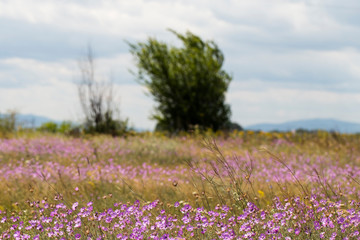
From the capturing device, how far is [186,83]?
16047mm

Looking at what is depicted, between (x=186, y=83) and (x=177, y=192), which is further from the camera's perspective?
(x=186, y=83)

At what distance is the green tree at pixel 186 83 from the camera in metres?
16.1

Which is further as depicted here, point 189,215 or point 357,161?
point 357,161

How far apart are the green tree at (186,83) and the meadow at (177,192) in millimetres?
2365

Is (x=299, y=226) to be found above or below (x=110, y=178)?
above

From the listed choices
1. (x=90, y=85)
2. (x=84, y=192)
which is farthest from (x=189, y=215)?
(x=90, y=85)

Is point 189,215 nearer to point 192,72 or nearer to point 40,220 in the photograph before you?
point 40,220

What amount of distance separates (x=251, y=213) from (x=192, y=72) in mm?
13375

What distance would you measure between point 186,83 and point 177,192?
1111 centimetres

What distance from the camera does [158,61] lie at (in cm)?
1634

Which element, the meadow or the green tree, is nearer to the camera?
the meadow

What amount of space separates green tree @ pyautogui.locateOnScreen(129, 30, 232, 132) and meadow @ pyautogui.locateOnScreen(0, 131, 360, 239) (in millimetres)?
2365

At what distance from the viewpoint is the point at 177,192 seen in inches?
204

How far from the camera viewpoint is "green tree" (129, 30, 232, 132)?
16.1m
